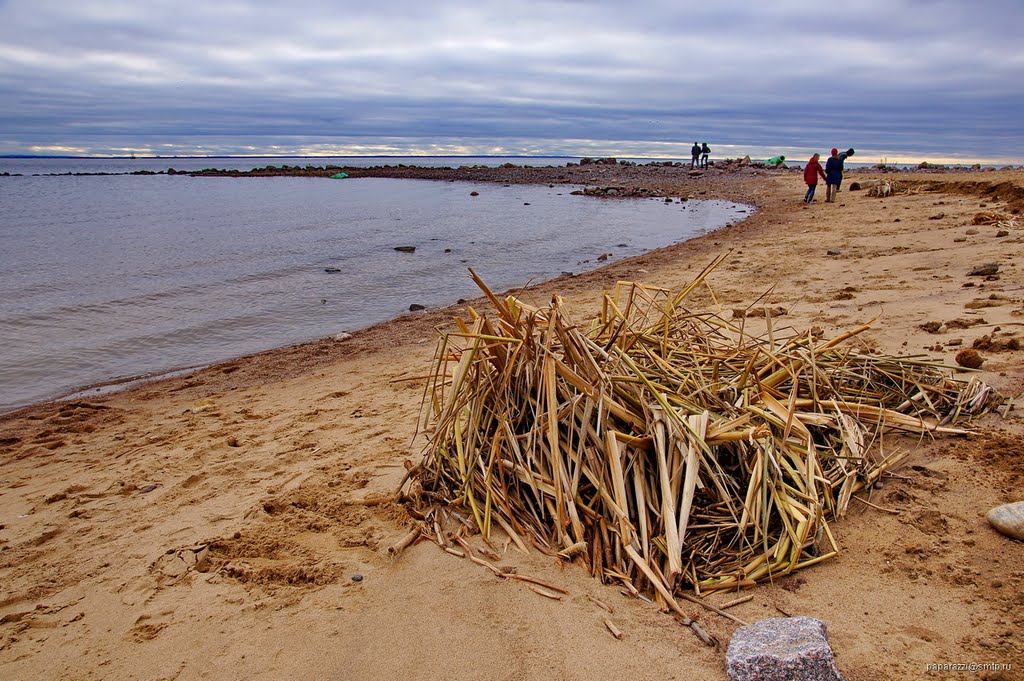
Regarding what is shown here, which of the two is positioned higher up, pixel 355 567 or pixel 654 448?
pixel 654 448

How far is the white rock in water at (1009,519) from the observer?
96.4 inches

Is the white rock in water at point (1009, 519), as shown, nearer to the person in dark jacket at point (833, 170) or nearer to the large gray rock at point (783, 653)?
the large gray rock at point (783, 653)

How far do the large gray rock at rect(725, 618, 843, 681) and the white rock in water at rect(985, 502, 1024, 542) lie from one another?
3.34ft

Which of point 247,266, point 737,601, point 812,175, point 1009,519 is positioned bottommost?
point 247,266

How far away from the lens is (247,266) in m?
14.4

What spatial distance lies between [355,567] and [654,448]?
1531 millimetres

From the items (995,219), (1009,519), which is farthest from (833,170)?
(1009,519)

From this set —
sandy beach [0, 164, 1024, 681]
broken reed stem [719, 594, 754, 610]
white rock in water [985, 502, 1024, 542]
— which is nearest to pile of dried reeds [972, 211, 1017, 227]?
sandy beach [0, 164, 1024, 681]

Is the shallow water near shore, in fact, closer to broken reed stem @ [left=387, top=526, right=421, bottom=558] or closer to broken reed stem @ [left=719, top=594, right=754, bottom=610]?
broken reed stem @ [left=387, top=526, right=421, bottom=558]

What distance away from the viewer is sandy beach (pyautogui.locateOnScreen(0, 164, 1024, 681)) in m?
2.28

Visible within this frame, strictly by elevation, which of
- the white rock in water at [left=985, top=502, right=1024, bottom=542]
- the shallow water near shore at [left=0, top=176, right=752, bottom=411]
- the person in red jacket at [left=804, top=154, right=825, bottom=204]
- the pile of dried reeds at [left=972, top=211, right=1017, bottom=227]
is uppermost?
the person in red jacket at [left=804, top=154, right=825, bottom=204]

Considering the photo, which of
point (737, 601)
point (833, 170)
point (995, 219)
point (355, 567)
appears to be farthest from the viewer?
point (833, 170)

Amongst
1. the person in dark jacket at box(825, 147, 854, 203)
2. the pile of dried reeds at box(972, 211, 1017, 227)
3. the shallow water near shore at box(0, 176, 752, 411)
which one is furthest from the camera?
the person in dark jacket at box(825, 147, 854, 203)

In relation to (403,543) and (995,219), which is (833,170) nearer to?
(995,219)
